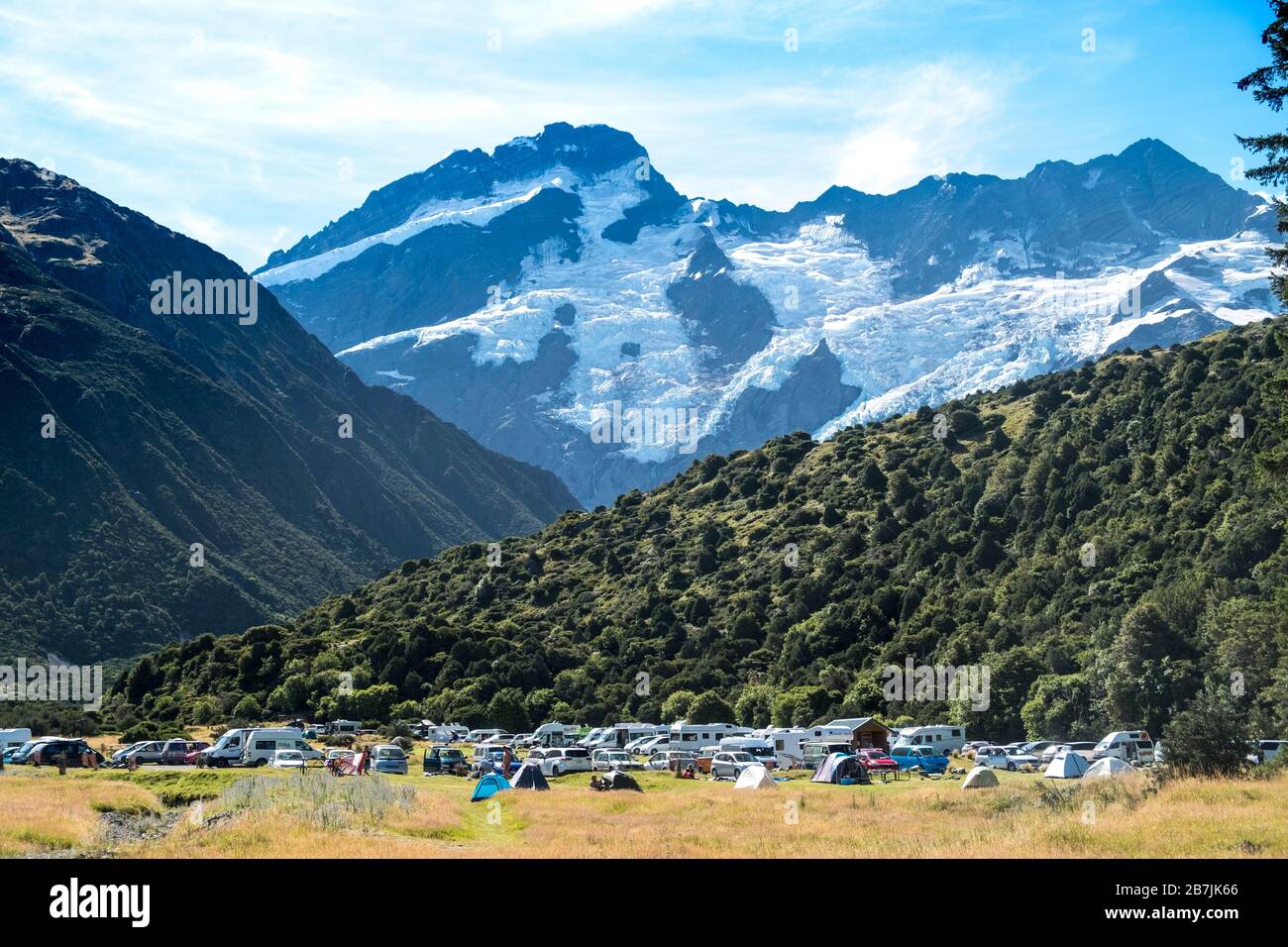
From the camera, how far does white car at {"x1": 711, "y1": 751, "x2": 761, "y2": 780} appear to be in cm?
5966

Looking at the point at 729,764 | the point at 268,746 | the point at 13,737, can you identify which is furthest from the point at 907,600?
the point at 13,737

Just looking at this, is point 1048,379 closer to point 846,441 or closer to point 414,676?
point 846,441

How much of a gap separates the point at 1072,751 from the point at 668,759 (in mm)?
21247

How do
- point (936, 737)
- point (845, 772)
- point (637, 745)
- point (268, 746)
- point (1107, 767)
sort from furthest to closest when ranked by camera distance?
1. point (637, 745)
2. point (936, 737)
3. point (268, 746)
4. point (845, 772)
5. point (1107, 767)

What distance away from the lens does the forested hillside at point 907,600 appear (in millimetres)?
76750

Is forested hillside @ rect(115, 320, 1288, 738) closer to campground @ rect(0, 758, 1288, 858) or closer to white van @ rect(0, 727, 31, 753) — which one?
white van @ rect(0, 727, 31, 753)

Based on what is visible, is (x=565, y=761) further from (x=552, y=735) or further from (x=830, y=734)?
(x=552, y=735)

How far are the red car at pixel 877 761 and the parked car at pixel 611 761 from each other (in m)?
12.4

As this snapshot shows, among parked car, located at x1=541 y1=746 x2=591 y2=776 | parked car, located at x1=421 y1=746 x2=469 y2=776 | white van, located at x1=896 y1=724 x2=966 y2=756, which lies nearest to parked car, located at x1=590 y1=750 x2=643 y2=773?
parked car, located at x1=541 y1=746 x2=591 y2=776

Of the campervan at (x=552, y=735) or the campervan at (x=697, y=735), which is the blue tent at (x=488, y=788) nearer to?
the campervan at (x=697, y=735)

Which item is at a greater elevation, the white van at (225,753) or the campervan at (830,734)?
the white van at (225,753)

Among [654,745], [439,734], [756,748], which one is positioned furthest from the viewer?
[439,734]

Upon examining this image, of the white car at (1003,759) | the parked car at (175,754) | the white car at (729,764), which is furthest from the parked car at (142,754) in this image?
the white car at (1003,759)

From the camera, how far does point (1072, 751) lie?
55438 millimetres
